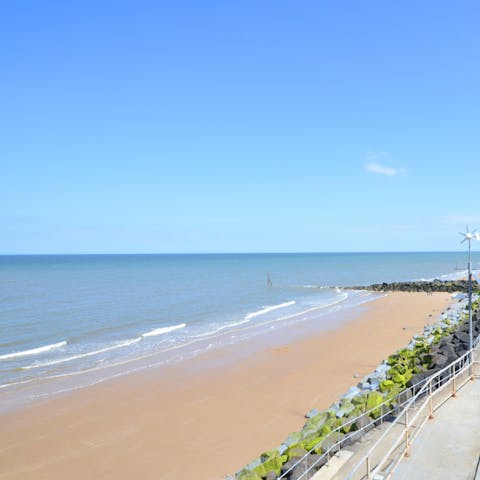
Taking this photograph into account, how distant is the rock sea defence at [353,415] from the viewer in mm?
9891

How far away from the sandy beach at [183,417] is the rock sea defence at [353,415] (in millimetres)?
1013

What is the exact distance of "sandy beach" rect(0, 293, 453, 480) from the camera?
11.7 metres

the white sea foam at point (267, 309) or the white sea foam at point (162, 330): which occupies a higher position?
the white sea foam at point (267, 309)

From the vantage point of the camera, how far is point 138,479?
10.9 metres

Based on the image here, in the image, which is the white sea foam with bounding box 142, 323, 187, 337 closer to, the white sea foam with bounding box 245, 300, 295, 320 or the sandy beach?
the white sea foam with bounding box 245, 300, 295, 320

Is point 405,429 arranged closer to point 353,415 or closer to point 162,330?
point 353,415

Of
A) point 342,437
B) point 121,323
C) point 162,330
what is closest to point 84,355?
point 162,330

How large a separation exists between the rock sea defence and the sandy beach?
1.01 m

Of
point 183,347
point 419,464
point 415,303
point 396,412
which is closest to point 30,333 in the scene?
point 183,347

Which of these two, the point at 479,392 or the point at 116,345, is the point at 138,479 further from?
the point at 116,345

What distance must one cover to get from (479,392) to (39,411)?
12595 millimetres

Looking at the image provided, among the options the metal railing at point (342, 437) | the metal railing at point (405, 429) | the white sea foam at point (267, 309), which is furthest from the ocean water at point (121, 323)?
the metal railing at point (405, 429)

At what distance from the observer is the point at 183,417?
579 inches

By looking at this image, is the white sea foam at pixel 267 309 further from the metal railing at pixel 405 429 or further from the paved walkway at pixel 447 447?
the paved walkway at pixel 447 447
